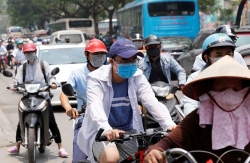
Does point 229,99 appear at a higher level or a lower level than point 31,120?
higher

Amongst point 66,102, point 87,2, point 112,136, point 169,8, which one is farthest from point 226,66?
point 87,2

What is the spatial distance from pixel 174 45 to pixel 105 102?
15938 mm

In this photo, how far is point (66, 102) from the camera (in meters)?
5.41

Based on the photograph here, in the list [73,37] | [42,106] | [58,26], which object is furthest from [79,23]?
[42,106]

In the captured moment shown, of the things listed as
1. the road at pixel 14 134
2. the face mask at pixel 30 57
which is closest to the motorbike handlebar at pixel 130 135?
the road at pixel 14 134

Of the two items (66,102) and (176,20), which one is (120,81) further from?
(176,20)

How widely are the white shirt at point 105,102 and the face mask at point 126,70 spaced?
11 centimetres

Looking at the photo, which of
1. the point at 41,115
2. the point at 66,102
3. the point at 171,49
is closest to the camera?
the point at 66,102

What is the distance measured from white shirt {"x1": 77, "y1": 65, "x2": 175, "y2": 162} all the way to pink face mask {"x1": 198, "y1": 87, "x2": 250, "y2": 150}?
3.22ft

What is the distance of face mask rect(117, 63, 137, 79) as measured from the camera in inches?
163

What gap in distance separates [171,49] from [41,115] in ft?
42.2

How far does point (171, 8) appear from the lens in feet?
83.0

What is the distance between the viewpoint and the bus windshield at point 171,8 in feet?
82.1

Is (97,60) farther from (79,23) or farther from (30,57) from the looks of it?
(79,23)
